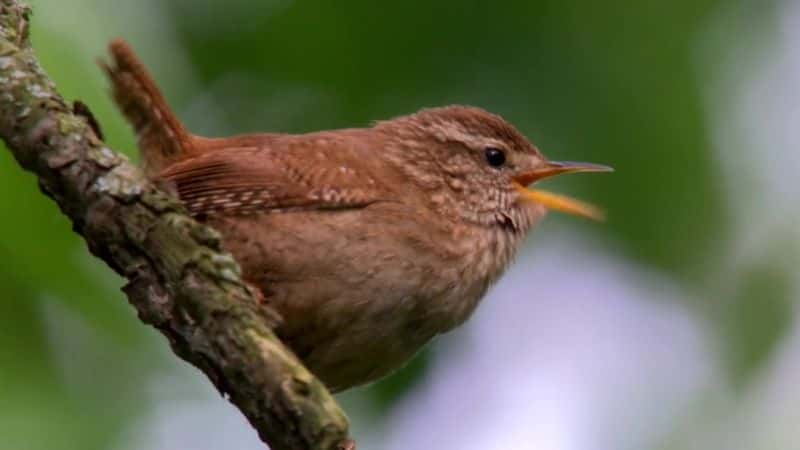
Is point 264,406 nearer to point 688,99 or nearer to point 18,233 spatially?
point 18,233

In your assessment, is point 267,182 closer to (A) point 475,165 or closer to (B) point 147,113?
(B) point 147,113

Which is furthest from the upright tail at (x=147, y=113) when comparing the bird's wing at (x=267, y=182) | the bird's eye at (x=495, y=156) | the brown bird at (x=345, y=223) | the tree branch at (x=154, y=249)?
the tree branch at (x=154, y=249)

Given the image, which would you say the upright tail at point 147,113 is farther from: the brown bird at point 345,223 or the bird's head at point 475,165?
the bird's head at point 475,165

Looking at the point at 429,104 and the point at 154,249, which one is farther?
the point at 429,104

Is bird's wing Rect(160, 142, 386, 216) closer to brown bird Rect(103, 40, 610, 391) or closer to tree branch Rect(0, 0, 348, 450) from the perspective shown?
brown bird Rect(103, 40, 610, 391)

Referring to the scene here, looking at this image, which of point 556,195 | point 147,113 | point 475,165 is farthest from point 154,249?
point 475,165

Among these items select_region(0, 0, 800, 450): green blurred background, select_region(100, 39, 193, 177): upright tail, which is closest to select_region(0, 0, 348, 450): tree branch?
select_region(0, 0, 800, 450): green blurred background

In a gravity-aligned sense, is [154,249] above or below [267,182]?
above
